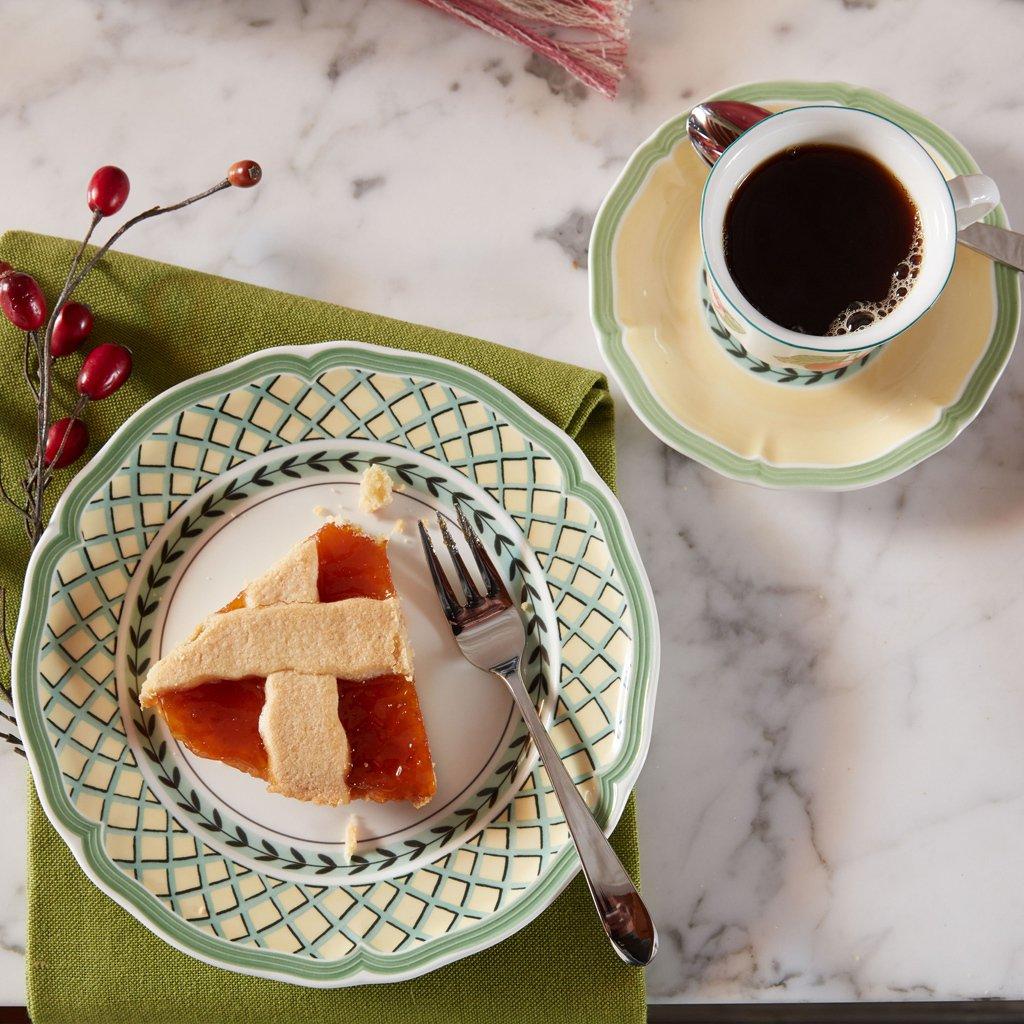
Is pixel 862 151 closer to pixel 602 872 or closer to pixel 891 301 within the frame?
pixel 891 301

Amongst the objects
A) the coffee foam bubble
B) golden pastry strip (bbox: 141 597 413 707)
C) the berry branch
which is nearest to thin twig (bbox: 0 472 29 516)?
the berry branch

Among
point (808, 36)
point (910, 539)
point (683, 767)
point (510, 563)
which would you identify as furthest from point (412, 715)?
point (808, 36)

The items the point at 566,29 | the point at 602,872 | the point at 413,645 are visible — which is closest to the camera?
the point at 602,872

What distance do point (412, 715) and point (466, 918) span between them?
0.24 metres

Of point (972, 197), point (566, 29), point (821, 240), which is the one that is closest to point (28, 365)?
point (566, 29)

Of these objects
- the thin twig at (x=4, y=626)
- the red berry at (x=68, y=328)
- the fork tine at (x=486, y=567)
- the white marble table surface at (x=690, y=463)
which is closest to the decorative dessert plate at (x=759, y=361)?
the white marble table surface at (x=690, y=463)

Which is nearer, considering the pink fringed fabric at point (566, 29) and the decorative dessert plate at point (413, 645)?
the decorative dessert plate at point (413, 645)

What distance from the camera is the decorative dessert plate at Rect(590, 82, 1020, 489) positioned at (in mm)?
1254

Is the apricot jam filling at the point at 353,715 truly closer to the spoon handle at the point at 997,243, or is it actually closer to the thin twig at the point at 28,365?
the thin twig at the point at 28,365

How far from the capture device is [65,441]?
1.26 m

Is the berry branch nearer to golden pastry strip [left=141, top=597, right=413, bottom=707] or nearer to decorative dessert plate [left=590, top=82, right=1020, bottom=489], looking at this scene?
golden pastry strip [left=141, top=597, right=413, bottom=707]

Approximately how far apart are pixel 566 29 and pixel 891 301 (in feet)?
1.88

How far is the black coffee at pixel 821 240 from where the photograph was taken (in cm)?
121

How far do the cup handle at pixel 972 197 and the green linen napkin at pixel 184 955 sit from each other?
1.49ft
